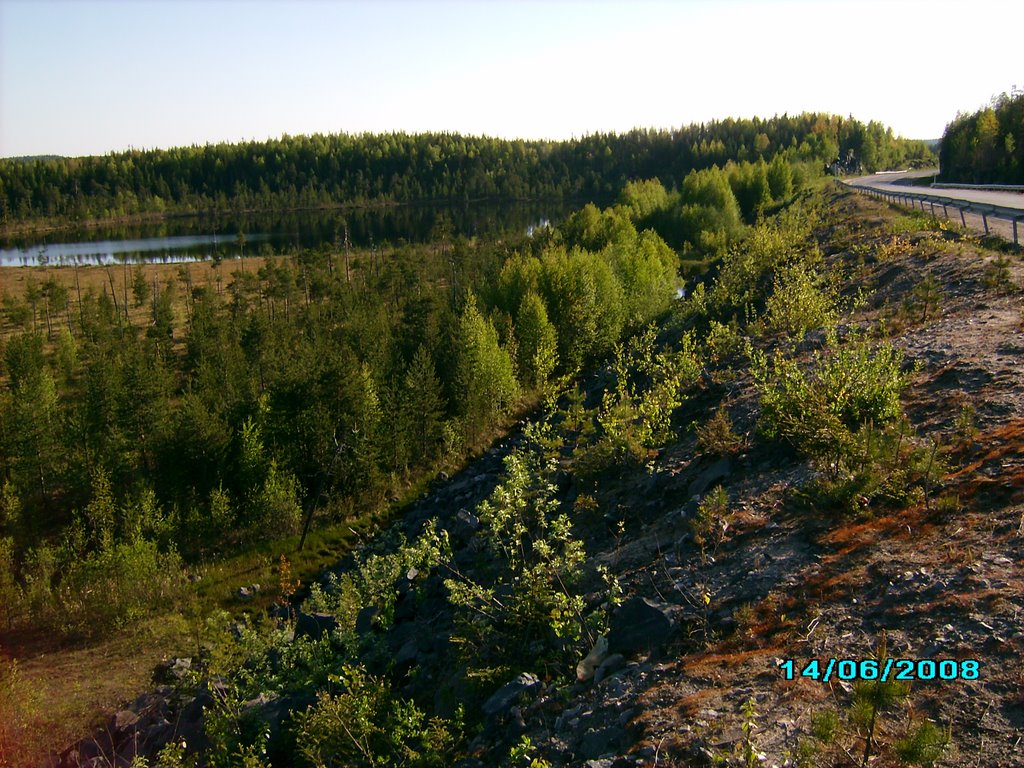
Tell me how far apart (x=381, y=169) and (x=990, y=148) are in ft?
496

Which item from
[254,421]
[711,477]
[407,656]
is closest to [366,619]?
[407,656]

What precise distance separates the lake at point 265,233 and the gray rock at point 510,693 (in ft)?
253

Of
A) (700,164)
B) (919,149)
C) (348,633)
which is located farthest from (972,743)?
(919,149)

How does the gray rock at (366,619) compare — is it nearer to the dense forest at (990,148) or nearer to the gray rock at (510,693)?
the gray rock at (510,693)

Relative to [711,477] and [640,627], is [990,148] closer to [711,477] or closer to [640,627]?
[711,477]

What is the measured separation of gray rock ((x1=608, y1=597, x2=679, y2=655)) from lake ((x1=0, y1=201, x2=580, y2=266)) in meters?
76.8

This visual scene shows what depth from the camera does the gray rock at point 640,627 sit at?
23.8ft

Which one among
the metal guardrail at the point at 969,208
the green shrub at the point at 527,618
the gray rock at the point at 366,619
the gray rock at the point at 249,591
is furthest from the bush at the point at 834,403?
the gray rock at the point at 249,591

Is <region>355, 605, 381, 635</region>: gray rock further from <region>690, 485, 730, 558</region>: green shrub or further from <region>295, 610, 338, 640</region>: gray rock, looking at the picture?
<region>690, 485, 730, 558</region>: green shrub

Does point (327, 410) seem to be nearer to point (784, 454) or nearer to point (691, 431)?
point (691, 431)

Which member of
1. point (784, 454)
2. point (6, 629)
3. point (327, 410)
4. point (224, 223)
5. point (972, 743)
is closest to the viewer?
point (972, 743)

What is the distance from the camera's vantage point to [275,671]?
442 inches

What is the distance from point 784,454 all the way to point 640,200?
2635 inches

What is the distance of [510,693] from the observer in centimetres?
736
